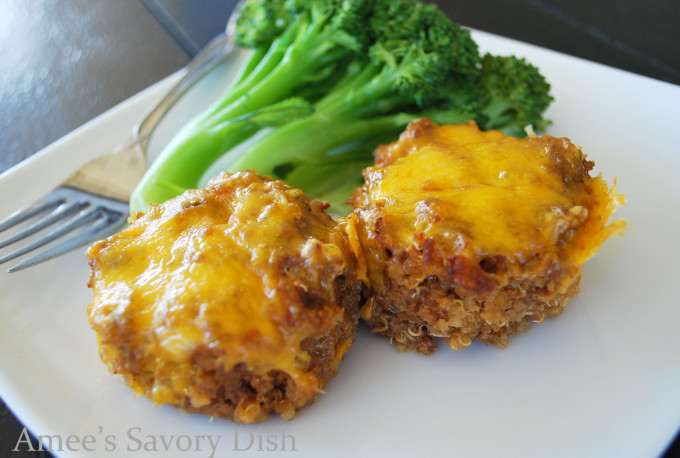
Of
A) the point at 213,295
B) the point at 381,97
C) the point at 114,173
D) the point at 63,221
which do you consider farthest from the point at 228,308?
the point at 381,97

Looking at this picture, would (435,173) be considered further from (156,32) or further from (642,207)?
(156,32)

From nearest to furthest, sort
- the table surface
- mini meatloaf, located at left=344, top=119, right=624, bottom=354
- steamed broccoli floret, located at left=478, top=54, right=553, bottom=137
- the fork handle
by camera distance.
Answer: mini meatloaf, located at left=344, top=119, right=624, bottom=354 → the fork handle → steamed broccoli floret, located at left=478, top=54, right=553, bottom=137 → the table surface

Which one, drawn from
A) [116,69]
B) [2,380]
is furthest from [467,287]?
[116,69]

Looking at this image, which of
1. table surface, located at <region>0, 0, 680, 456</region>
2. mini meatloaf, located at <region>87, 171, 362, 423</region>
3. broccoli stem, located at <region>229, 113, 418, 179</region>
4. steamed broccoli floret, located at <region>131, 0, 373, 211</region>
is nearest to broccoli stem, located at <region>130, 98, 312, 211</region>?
steamed broccoli floret, located at <region>131, 0, 373, 211</region>

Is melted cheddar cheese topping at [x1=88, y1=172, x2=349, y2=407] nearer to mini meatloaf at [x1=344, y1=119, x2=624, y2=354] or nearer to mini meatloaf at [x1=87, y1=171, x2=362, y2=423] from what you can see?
mini meatloaf at [x1=87, y1=171, x2=362, y2=423]

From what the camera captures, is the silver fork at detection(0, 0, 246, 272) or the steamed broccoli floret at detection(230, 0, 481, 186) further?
the steamed broccoli floret at detection(230, 0, 481, 186)

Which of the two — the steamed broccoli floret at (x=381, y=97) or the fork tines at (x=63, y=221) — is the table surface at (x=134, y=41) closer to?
the fork tines at (x=63, y=221)

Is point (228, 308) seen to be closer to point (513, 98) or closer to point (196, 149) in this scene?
point (196, 149)
